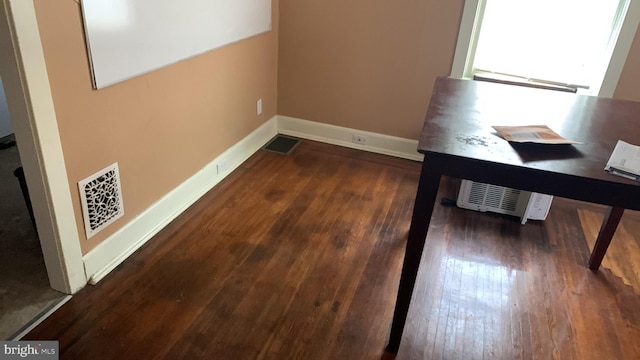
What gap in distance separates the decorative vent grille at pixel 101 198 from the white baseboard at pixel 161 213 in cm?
10

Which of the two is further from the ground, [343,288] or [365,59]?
[365,59]

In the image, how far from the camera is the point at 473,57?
3.14 m

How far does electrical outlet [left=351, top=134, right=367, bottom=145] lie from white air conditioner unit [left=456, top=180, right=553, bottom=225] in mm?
955

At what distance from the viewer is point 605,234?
2271 mm

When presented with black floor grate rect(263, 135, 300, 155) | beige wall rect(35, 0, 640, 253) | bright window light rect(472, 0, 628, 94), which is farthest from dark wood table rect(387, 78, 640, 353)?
black floor grate rect(263, 135, 300, 155)

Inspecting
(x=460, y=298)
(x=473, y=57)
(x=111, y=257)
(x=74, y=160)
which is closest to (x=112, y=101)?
(x=74, y=160)

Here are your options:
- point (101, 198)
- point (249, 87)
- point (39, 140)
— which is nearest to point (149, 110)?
point (101, 198)

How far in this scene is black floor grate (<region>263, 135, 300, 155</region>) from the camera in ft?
11.2

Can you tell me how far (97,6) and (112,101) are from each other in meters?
0.38

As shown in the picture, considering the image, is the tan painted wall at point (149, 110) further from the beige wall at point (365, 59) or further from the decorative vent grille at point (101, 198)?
the beige wall at point (365, 59)

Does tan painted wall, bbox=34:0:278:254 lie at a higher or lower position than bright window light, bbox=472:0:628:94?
lower

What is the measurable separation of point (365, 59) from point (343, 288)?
178 centimetres

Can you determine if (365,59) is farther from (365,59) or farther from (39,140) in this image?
(39,140)

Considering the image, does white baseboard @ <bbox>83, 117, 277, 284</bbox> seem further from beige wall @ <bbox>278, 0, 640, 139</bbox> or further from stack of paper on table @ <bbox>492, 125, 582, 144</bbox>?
stack of paper on table @ <bbox>492, 125, 582, 144</bbox>
